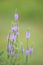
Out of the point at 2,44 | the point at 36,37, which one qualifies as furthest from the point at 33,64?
the point at 2,44

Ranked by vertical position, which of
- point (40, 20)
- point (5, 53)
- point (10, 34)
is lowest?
point (5, 53)

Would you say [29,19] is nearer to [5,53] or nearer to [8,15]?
[8,15]

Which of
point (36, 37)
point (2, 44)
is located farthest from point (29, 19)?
point (2, 44)

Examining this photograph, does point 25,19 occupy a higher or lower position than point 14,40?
higher

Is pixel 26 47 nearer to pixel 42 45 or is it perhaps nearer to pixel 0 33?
pixel 42 45

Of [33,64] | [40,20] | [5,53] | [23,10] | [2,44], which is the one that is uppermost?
[23,10]

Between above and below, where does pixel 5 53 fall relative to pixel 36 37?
below
